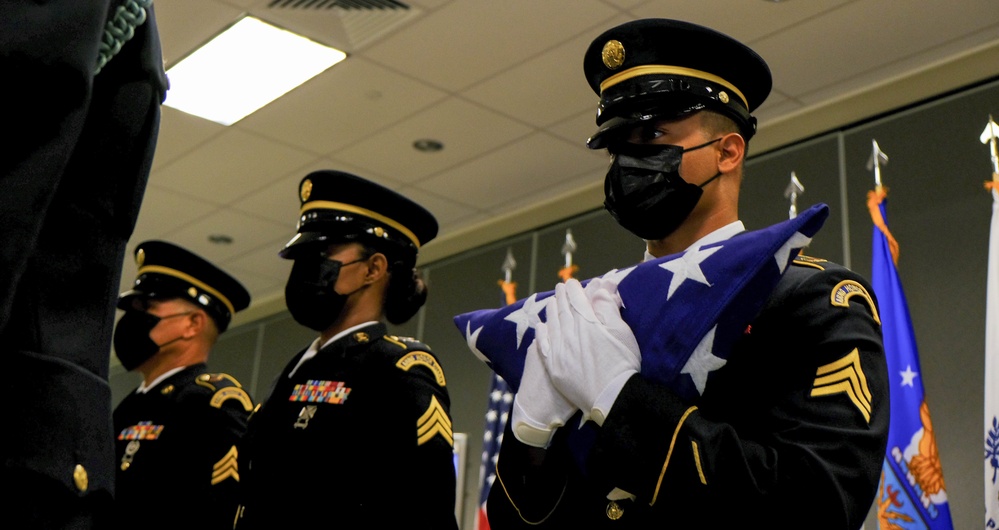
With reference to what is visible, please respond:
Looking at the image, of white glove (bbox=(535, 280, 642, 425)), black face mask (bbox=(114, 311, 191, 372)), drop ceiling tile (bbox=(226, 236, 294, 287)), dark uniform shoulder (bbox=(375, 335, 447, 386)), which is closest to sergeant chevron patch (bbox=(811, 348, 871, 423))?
white glove (bbox=(535, 280, 642, 425))

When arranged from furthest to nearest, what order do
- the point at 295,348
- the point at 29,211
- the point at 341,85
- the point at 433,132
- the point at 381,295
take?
the point at 295,348 → the point at 433,132 → the point at 341,85 → the point at 381,295 → the point at 29,211

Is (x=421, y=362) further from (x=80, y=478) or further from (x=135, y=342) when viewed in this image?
(x=80, y=478)

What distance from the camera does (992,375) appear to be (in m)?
3.51

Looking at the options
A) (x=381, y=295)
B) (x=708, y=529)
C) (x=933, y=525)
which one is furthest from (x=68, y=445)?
(x=933, y=525)

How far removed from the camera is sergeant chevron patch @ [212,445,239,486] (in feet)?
10.1

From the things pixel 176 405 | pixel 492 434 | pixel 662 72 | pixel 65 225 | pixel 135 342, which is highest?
pixel 662 72

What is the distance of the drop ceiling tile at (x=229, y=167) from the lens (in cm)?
564

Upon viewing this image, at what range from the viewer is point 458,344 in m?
6.50

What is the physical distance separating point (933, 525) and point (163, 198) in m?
4.64

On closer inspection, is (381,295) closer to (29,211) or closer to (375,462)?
(375,462)

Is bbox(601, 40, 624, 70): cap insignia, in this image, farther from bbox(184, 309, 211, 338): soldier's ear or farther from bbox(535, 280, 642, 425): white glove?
bbox(184, 309, 211, 338): soldier's ear

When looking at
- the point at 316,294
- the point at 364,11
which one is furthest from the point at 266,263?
the point at 316,294

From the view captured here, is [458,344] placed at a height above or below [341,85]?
below

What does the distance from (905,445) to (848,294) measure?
7.32 ft
